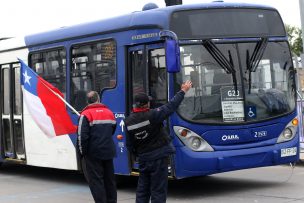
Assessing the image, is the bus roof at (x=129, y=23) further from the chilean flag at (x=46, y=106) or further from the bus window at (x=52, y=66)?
the chilean flag at (x=46, y=106)

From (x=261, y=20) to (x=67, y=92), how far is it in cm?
378

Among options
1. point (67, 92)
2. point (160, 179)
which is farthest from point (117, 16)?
point (160, 179)

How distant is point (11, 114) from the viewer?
1315cm

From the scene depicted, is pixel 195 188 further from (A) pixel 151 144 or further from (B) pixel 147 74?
(A) pixel 151 144

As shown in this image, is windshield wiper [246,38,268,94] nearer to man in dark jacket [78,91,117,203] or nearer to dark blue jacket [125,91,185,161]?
dark blue jacket [125,91,185,161]

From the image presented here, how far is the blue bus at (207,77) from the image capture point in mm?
9461

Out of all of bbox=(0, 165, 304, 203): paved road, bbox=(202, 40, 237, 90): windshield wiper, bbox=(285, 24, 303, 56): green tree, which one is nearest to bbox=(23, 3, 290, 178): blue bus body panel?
bbox=(0, 165, 304, 203): paved road

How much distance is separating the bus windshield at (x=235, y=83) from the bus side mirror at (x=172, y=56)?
0.60 metres

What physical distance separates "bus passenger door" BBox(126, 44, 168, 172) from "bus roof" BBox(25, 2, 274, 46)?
0.38 metres

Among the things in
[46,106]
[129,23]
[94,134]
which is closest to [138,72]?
[129,23]

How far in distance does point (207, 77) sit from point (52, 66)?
12.0ft

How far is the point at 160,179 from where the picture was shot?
24.6 feet

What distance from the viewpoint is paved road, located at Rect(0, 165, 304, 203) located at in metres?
9.64

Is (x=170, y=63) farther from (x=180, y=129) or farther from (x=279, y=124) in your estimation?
(x=279, y=124)
